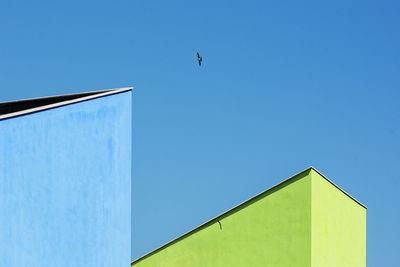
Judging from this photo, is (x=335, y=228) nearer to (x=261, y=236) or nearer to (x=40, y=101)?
(x=261, y=236)

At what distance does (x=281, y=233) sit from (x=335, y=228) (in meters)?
1.80

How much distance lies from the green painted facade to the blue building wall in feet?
14.4

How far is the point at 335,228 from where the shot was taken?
21719 millimetres

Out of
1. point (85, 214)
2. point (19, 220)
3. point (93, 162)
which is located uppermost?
point (93, 162)

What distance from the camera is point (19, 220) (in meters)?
14.3

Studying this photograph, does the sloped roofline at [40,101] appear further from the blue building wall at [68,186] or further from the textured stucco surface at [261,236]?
the textured stucco surface at [261,236]

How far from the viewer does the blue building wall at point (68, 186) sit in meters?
14.1

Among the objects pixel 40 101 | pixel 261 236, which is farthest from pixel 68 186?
pixel 261 236

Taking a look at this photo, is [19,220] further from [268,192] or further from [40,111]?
[268,192]

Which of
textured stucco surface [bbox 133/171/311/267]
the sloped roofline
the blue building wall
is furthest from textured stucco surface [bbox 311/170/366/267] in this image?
the sloped roofline

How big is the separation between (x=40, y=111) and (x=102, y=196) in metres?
2.85

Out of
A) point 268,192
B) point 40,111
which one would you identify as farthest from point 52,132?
point 268,192

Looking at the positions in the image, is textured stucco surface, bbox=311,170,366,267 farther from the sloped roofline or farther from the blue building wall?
the sloped roofline

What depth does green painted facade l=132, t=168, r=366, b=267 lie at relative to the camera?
20406mm
